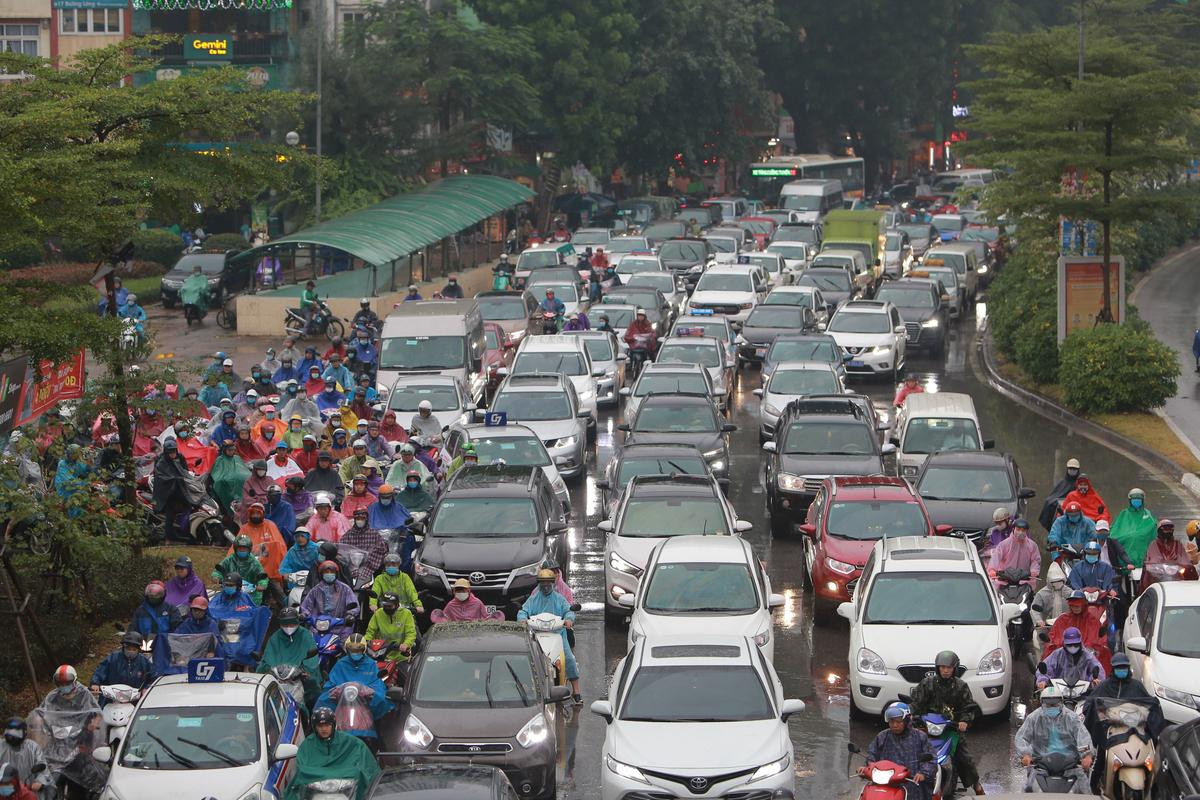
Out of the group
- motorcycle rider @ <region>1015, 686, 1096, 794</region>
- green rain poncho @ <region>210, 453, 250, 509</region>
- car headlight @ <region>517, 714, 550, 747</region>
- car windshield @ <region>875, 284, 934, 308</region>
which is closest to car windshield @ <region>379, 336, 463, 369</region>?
green rain poncho @ <region>210, 453, 250, 509</region>

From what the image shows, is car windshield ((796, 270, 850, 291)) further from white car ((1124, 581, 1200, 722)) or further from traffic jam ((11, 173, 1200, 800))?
white car ((1124, 581, 1200, 722))

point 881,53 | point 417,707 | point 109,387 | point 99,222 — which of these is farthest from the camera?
point 881,53

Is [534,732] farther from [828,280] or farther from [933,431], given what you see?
[828,280]

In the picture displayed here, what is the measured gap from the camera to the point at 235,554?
57.8 feet

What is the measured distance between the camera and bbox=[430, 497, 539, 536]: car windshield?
66.3 ft

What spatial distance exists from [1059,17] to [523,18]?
149 ft

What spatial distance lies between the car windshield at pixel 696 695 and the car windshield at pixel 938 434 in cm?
1300

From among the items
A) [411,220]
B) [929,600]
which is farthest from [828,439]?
[411,220]

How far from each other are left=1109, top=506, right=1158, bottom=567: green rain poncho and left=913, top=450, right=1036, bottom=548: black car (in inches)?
88.7

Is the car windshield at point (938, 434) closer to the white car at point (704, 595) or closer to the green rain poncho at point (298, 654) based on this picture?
the white car at point (704, 595)

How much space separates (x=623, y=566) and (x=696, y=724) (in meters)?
5.90

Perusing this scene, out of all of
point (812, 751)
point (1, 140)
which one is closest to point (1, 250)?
point (1, 140)

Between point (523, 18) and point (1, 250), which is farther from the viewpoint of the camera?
point (523, 18)

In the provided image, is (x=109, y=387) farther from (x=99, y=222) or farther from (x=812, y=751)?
(x=812, y=751)
